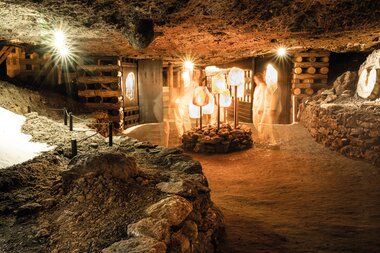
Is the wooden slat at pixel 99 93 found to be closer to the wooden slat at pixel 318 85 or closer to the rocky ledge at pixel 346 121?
the rocky ledge at pixel 346 121

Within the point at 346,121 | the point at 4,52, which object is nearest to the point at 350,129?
the point at 346,121

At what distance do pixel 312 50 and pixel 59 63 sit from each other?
11.5 metres

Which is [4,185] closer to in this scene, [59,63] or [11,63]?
[59,63]

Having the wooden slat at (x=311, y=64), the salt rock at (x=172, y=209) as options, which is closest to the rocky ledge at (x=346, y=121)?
the wooden slat at (x=311, y=64)

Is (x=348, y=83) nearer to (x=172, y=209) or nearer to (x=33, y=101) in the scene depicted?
(x=172, y=209)

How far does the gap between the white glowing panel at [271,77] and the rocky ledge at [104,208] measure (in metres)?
10.6

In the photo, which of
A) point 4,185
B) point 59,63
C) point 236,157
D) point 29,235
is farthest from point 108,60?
point 29,235

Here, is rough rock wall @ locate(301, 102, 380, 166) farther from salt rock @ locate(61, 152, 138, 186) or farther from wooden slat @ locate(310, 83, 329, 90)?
salt rock @ locate(61, 152, 138, 186)

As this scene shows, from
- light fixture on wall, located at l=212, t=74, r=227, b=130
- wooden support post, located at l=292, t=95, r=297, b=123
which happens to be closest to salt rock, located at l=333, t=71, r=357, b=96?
wooden support post, located at l=292, t=95, r=297, b=123

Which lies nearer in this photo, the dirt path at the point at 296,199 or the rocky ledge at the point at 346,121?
the dirt path at the point at 296,199

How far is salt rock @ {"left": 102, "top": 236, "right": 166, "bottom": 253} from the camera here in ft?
8.55

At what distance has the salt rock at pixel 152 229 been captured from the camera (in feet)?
9.46

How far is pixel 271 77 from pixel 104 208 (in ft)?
40.8

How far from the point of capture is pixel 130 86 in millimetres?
14102
